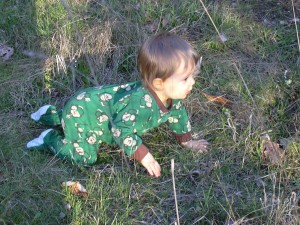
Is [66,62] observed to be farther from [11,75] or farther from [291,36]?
[291,36]

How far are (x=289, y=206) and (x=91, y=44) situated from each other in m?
2.01

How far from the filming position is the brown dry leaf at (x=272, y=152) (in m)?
2.73

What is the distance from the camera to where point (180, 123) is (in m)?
2.99

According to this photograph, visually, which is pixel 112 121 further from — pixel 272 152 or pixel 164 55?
pixel 272 152

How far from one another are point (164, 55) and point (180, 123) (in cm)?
56

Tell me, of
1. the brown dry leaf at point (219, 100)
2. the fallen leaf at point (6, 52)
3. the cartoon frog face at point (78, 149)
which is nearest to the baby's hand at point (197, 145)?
the brown dry leaf at point (219, 100)

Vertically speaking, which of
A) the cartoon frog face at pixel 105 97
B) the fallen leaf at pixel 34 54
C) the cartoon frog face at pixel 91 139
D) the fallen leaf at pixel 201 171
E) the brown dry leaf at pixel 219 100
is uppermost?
the cartoon frog face at pixel 105 97

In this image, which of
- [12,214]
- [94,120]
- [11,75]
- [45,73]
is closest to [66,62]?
[45,73]

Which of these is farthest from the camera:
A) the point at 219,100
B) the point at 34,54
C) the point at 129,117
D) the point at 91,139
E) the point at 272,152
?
the point at 34,54

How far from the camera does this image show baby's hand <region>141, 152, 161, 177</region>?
2786 millimetres

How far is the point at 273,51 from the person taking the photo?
3.71 metres

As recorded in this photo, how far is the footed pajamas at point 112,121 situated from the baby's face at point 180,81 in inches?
4.5

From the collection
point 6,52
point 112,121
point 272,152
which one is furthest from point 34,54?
point 272,152

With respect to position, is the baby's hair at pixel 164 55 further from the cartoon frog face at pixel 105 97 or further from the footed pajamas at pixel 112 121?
the cartoon frog face at pixel 105 97
